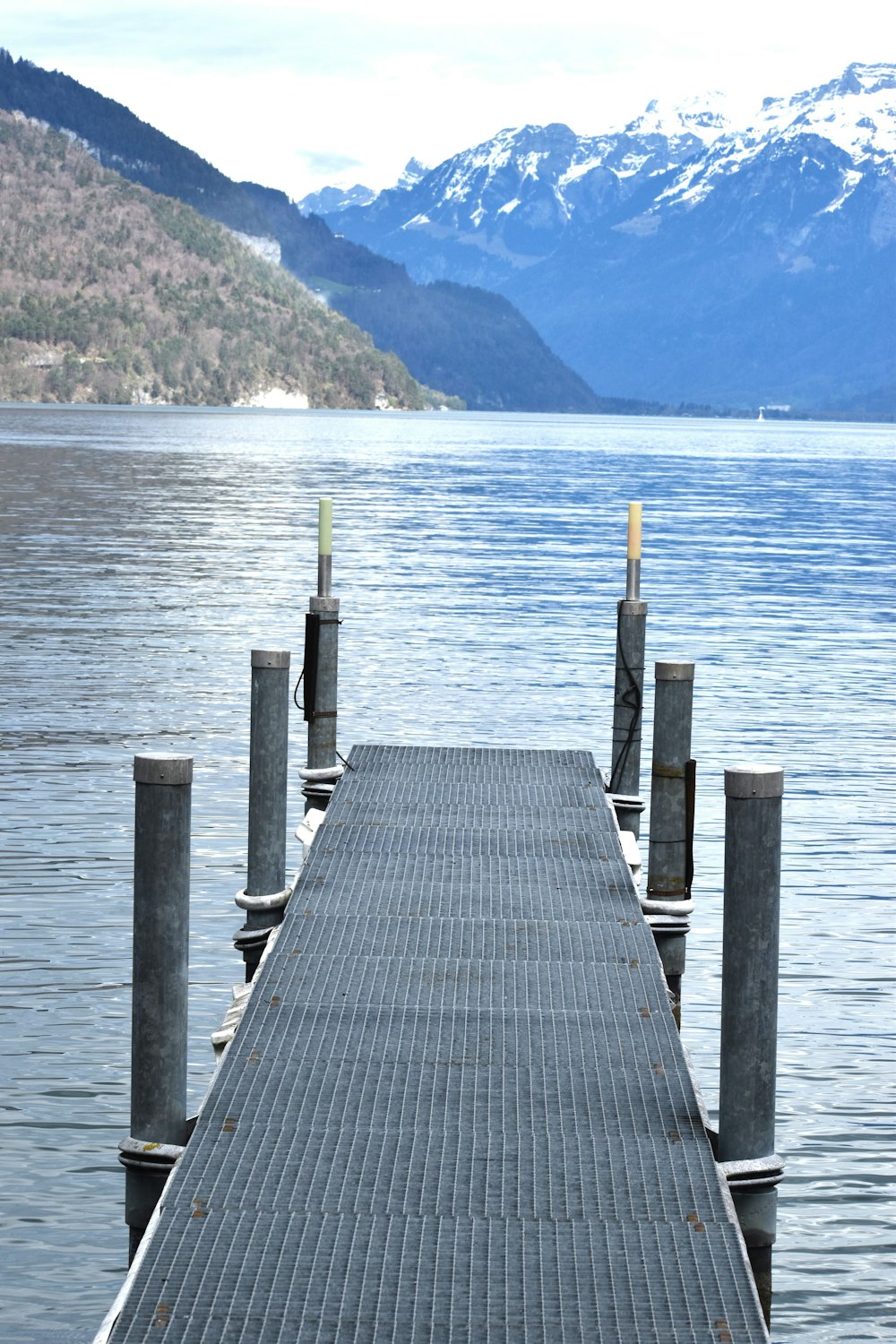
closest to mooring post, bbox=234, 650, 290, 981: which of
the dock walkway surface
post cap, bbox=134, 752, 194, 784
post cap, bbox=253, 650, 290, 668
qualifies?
post cap, bbox=253, 650, 290, 668

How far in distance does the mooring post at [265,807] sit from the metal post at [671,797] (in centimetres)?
193

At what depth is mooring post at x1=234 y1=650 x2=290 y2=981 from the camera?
9.42 m

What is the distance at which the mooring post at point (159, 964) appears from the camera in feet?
21.0

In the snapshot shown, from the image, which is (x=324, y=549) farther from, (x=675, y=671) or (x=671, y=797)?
(x=671, y=797)

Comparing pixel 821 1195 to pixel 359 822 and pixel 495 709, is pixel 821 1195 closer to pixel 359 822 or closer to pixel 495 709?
pixel 359 822

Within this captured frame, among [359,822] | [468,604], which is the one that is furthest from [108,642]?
[359,822]

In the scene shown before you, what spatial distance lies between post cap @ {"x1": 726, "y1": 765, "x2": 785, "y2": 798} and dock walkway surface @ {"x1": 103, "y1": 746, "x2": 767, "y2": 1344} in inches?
43.1

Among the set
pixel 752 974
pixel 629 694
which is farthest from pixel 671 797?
pixel 752 974

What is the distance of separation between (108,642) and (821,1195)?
60.4 ft

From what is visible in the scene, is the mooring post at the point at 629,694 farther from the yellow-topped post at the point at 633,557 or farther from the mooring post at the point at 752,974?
the mooring post at the point at 752,974

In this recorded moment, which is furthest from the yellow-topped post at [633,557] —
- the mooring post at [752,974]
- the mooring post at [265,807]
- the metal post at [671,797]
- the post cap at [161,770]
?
the post cap at [161,770]

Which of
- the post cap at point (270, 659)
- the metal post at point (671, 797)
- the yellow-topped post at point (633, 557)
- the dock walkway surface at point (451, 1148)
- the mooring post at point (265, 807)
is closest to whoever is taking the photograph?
the dock walkway surface at point (451, 1148)

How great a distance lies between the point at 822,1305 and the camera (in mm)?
7031

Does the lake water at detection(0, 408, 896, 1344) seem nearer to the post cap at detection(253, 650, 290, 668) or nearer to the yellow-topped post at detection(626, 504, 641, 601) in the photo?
the post cap at detection(253, 650, 290, 668)
